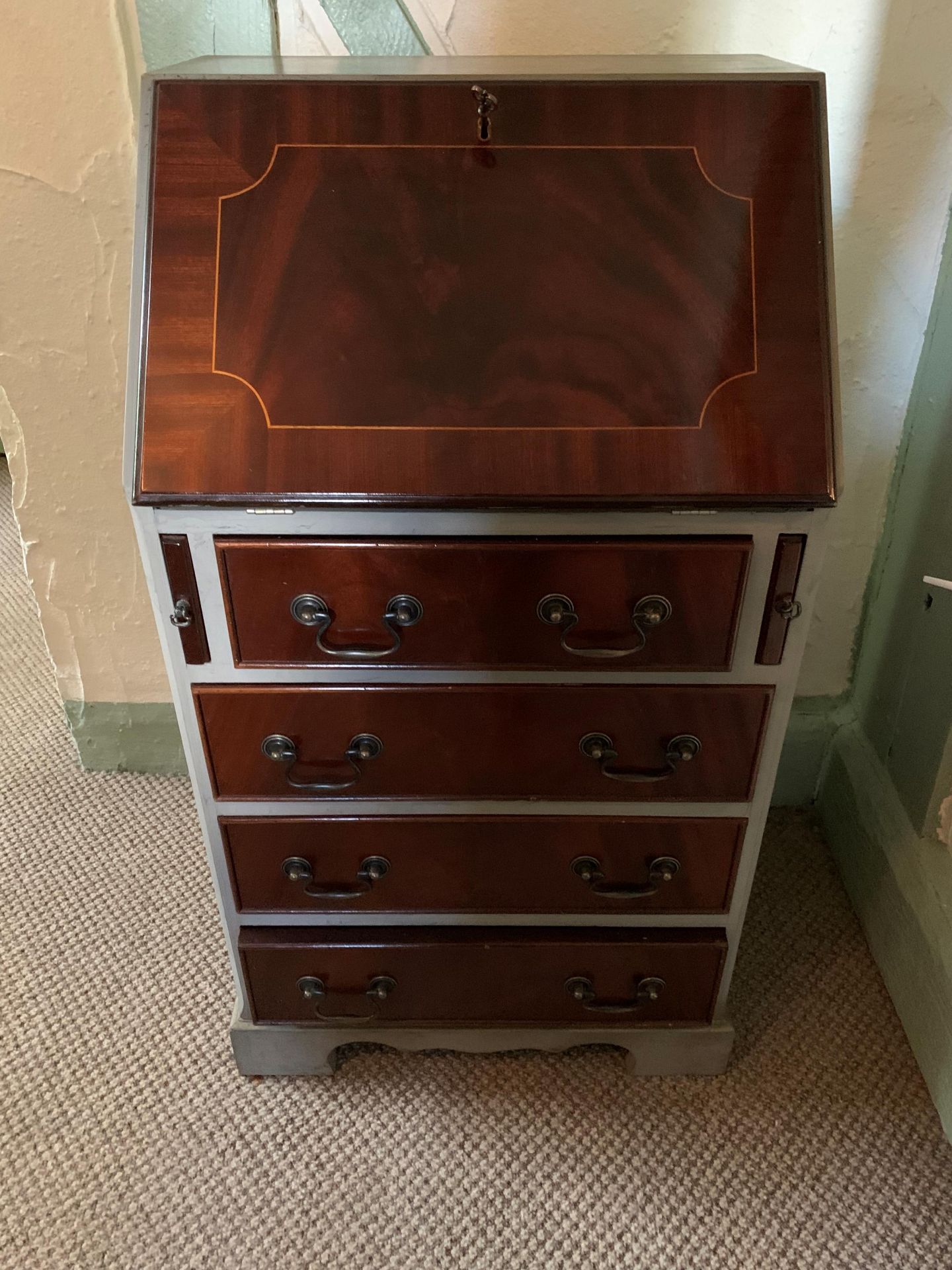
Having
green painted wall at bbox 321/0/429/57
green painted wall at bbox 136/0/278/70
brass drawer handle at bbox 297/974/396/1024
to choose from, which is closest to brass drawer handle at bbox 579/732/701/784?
brass drawer handle at bbox 297/974/396/1024

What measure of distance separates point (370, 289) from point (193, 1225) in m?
1.00

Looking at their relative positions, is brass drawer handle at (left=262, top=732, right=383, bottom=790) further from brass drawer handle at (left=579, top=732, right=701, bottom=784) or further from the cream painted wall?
the cream painted wall

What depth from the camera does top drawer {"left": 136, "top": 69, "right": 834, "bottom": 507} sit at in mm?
730

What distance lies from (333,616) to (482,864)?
34 cm

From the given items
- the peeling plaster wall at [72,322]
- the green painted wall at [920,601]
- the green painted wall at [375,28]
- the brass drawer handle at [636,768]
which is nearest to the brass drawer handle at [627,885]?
the brass drawer handle at [636,768]

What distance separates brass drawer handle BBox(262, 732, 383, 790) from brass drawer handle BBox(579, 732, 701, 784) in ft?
0.68

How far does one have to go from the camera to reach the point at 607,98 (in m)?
0.76

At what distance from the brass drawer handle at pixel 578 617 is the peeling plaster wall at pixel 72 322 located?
2.58ft

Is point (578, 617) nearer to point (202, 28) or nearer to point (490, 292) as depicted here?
point (490, 292)

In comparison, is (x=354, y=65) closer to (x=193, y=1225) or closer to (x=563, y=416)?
(x=563, y=416)

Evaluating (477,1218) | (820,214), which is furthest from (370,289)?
(477,1218)

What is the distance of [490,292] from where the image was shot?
29.5 inches

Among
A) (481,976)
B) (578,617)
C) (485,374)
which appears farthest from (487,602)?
(481,976)

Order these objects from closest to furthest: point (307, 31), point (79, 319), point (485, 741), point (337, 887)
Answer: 1. point (485, 741)
2. point (337, 887)
3. point (307, 31)
4. point (79, 319)
